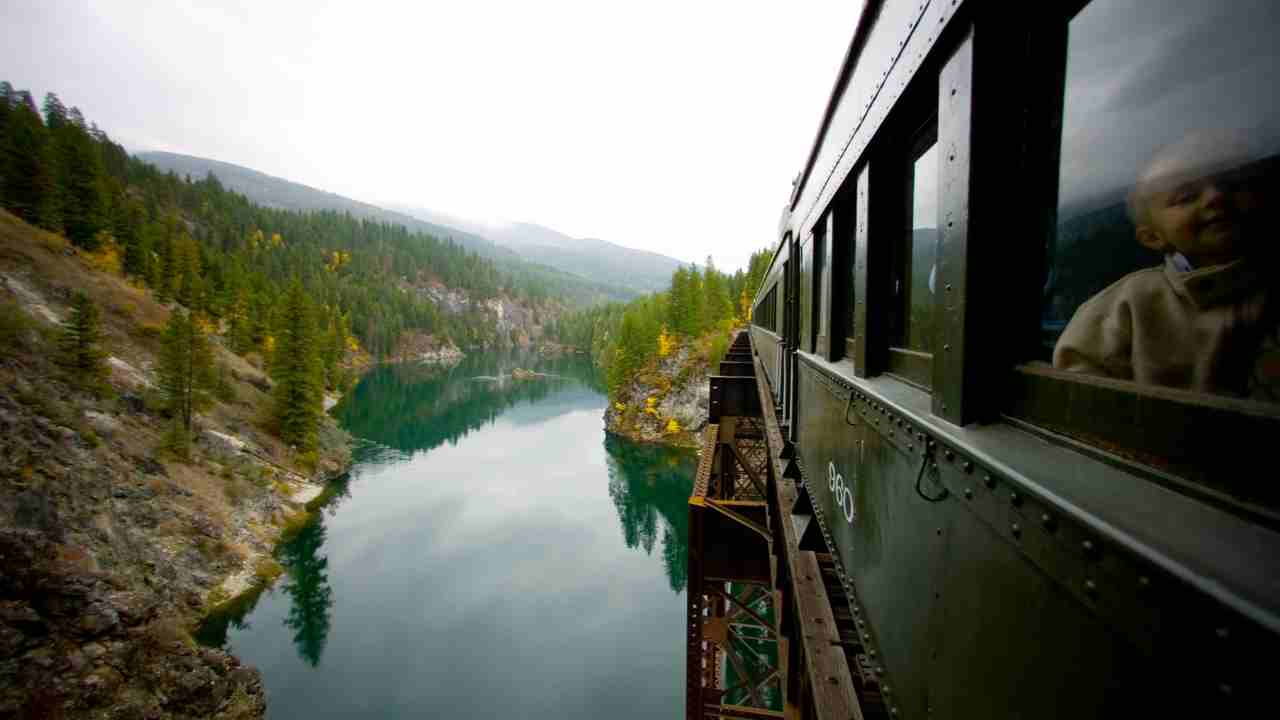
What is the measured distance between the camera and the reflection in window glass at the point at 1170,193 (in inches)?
37.4

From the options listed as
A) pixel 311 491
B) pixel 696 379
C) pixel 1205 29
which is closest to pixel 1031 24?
pixel 1205 29

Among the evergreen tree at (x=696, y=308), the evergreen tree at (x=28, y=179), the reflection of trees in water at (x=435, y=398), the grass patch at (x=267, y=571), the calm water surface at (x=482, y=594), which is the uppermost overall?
the evergreen tree at (x=28, y=179)

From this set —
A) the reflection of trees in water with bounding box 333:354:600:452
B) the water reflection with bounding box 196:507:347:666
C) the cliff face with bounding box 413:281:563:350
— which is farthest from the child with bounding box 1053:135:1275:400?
the cliff face with bounding box 413:281:563:350

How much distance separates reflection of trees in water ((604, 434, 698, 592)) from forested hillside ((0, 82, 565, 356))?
33.9 meters

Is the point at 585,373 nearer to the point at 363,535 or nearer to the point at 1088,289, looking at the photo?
the point at 363,535

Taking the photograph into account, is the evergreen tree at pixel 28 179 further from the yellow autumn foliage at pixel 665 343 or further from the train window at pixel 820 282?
the train window at pixel 820 282

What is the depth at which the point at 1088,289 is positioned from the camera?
1.40 metres

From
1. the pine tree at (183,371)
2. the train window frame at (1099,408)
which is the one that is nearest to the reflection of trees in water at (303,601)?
the pine tree at (183,371)

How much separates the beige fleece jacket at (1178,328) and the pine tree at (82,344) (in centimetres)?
3669

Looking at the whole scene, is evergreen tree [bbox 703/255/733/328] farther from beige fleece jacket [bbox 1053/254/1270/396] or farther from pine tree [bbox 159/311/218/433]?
beige fleece jacket [bbox 1053/254/1270/396]

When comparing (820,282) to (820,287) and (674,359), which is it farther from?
(674,359)

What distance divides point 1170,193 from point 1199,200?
8 centimetres

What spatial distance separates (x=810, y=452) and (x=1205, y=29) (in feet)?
12.8

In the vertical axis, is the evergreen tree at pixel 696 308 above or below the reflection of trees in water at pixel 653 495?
above
